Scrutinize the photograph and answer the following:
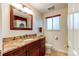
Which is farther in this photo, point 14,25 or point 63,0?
point 14,25

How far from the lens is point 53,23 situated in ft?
13.3

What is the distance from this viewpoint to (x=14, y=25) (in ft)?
7.86

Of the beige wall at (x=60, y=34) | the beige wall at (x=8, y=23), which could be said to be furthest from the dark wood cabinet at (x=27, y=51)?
the beige wall at (x=60, y=34)

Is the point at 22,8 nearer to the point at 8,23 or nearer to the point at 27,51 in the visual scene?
the point at 8,23

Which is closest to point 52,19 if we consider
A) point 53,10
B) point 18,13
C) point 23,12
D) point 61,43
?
point 53,10

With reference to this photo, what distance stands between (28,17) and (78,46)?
240 cm

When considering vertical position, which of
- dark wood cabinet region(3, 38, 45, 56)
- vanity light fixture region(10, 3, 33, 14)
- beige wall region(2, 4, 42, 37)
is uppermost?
vanity light fixture region(10, 3, 33, 14)

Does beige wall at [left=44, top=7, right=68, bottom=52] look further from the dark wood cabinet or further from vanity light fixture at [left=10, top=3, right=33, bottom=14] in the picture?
the dark wood cabinet

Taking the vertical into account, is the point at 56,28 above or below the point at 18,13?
below

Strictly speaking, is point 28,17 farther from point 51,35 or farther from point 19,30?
point 51,35

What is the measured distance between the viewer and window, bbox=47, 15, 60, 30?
3.93 meters

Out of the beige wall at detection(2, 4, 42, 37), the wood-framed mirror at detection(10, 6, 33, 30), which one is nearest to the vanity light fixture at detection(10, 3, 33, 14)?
the wood-framed mirror at detection(10, 6, 33, 30)

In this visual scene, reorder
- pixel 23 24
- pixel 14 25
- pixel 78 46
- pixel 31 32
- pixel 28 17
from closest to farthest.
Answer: pixel 78 46, pixel 14 25, pixel 23 24, pixel 28 17, pixel 31 32

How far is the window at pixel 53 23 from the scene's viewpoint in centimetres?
393
